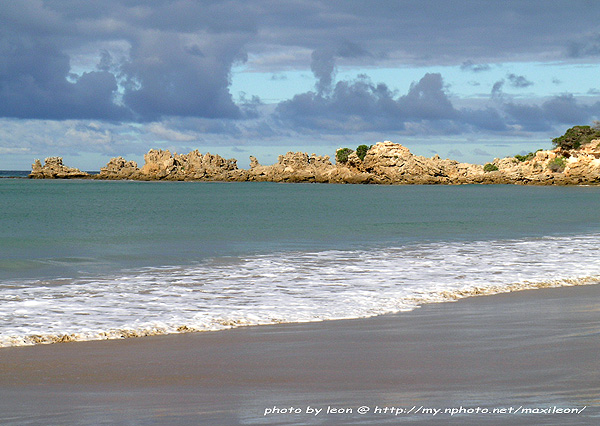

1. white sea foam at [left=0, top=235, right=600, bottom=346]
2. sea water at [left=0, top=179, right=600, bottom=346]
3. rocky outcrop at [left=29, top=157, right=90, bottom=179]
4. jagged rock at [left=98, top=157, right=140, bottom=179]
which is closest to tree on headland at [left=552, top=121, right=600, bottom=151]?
sea water at [left=0, top=179, right=600, bottom=346]

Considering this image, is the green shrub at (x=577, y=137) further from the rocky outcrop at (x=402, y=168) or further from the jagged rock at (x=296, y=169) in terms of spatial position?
the jagged rock at (x=296, y=169)

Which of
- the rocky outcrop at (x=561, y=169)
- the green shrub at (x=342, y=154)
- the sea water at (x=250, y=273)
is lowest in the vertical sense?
the sea water at (x=250, y=273)

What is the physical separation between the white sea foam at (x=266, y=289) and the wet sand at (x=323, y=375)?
2.86 feet

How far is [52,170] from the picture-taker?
17775cm

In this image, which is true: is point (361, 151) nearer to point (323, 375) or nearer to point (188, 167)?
point (188, 167)

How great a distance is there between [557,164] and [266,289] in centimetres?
11686

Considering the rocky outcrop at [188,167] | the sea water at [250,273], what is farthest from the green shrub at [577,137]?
the sea water at [250,273]

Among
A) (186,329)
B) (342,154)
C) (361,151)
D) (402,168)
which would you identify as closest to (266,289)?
(186,329)

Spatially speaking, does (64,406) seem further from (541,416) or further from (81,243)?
(81,243)

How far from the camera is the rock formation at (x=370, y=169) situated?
116625mm

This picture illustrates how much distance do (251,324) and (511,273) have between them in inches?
288

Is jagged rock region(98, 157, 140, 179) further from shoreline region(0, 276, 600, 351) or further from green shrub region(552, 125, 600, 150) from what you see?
shoreline region(0, 276, 600, 351)

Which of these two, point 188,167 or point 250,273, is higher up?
point 188,167

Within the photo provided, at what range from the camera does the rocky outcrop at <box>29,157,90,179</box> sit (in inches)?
6973
